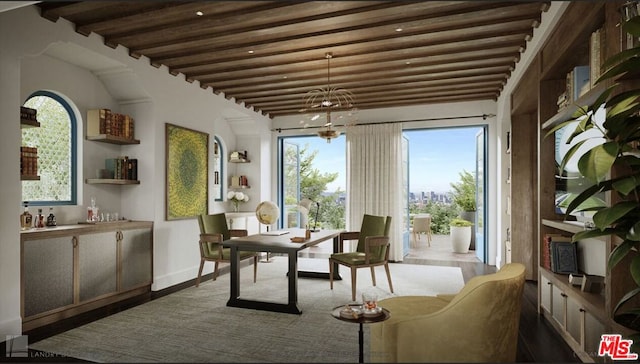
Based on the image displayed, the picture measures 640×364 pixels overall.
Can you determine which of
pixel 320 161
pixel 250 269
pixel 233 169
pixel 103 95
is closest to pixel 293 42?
pixel 103 95

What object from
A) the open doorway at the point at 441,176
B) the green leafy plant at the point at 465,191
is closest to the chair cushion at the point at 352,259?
the open doorway at the point at 441,176

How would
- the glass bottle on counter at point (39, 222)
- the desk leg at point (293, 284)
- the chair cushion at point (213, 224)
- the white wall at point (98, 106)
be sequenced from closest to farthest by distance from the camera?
the white wall at point (98, 106) → the glass bottle on counter at point (39, 222) → the desk leg at point (293, 284) → the chair cushion at point (213, 224)

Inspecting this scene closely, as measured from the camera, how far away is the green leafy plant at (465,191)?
945cm

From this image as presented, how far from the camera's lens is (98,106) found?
15.3ft

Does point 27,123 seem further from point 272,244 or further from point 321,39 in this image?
point 321,39

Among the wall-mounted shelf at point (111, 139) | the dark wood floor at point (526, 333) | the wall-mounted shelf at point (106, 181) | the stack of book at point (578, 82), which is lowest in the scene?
the dark wood floor at point (526, 333)

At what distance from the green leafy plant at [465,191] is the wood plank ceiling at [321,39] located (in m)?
4.14

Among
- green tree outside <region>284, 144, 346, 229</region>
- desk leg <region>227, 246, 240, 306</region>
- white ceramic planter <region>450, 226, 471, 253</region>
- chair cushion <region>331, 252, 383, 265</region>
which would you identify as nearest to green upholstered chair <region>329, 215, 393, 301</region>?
chair cushion <region>331, 252, 383, 265</region>

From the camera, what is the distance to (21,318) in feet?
10.6

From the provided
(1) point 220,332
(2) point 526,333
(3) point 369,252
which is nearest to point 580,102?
(2) point 526,333

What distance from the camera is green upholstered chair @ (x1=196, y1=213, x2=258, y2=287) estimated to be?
4.69 meters

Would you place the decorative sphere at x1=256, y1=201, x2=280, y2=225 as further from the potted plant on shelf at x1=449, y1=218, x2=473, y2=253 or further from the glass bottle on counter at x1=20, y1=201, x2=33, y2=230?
the potted plant on shelf at x1=449, y1=218, x2=473, y2=253

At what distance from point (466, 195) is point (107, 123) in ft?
27.2

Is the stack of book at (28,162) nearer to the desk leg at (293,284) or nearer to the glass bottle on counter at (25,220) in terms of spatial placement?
the glass bottle on counter at (25,220)
